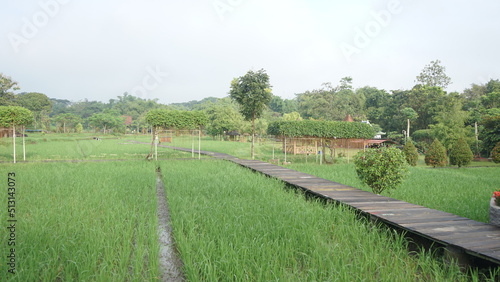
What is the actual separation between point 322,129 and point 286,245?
47.0 feet

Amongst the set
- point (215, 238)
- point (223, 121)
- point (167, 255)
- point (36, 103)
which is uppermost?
point (36, 103)

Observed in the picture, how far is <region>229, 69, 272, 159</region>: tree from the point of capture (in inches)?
705

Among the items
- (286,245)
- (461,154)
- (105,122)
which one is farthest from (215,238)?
(105,122)

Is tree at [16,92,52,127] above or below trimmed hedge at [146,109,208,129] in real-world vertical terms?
above

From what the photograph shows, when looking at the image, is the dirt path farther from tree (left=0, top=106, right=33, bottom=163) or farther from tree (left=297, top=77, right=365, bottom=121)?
tree (left=297, top=77, right=365, bottom=121)

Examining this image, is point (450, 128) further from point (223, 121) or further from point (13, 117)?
point (223, 121)

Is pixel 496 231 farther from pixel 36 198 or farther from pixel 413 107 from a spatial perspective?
pixel 413 107

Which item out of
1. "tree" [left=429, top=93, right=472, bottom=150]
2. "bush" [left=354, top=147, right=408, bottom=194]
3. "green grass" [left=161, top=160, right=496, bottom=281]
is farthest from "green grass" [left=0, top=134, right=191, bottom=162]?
"tree" [left=429, top=93, right=472, bottom=150]

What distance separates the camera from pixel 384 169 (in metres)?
7.24

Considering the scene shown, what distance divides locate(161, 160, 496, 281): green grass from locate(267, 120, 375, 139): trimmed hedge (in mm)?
11122

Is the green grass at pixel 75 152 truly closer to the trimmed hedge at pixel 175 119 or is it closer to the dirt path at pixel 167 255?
the trimmed hedge at pixel 175 119

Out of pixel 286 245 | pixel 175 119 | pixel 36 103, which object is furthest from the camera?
pixel 36 103

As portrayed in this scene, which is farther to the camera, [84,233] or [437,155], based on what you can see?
[437,155]

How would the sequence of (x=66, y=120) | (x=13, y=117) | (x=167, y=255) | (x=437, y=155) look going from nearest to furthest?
(x=167, y=255)
(x=13, y=117)
(x=437, y=155)
(x=66, y=120)
